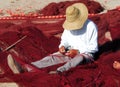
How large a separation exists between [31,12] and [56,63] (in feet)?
16.2

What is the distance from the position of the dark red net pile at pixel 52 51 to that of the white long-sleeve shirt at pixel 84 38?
0.31m

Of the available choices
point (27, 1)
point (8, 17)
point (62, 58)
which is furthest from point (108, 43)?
point (27, 1)

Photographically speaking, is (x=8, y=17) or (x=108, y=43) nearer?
(x=108, y=43)

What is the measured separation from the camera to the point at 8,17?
13281 millimetres

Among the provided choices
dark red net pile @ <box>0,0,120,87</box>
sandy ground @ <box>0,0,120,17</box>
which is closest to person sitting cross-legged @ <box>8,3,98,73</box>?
dark red net pile @ <box>0,0,120,87</box>

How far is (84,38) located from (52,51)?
0.91 m

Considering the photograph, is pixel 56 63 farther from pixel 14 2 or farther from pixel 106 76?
pixel 14 2

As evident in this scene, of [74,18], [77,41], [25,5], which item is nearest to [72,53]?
[77,41]

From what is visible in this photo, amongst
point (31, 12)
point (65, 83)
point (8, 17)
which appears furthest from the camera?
point (31, 12)

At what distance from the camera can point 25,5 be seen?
15078 millimetres

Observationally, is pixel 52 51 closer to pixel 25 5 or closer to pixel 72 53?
pixel 72 53

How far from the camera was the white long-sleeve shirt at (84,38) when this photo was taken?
964 centimetres

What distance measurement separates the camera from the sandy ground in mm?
14391

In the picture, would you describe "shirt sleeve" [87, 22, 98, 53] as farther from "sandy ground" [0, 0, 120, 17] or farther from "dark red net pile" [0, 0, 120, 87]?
"sandy ground" [0, 0, 120, 17]
